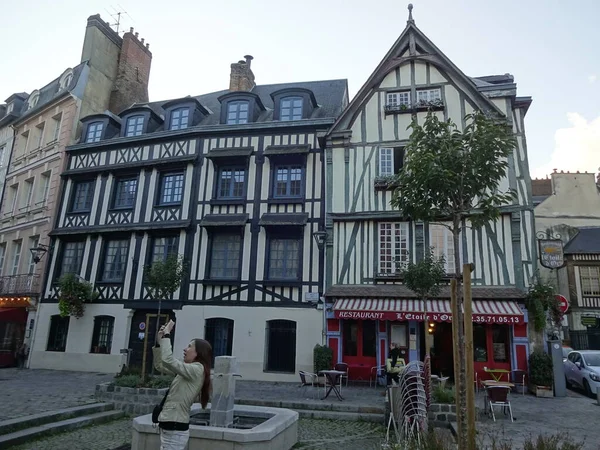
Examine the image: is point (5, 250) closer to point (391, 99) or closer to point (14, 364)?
point (14, 364)

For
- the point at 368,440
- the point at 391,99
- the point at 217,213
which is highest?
the point at 391,99

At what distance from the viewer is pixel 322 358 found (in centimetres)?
1243

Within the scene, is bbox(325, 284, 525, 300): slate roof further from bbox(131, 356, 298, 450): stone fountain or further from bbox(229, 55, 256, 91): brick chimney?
bbox(229, 55, 256, 91): brick chimney

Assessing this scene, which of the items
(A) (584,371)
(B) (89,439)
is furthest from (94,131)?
(A) (584,371)

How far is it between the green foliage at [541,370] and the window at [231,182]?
1034 cm

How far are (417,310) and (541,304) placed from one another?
326 centimetres

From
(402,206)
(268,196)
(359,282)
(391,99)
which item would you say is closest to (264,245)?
(268,196)

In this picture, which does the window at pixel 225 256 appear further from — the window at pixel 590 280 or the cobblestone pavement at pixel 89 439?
the window at pixel 590 280

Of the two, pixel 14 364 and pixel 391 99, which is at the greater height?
pixel 391 99

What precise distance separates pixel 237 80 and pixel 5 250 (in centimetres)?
1296

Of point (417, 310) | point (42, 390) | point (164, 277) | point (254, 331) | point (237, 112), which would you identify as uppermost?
point (237, 112)

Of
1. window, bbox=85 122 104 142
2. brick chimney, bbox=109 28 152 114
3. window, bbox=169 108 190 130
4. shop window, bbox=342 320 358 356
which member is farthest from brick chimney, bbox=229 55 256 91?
shop window, bbox=342 320 358 356

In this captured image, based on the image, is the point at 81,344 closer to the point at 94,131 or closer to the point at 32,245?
the point at 32,245

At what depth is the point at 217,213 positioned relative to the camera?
1510 centimetres
